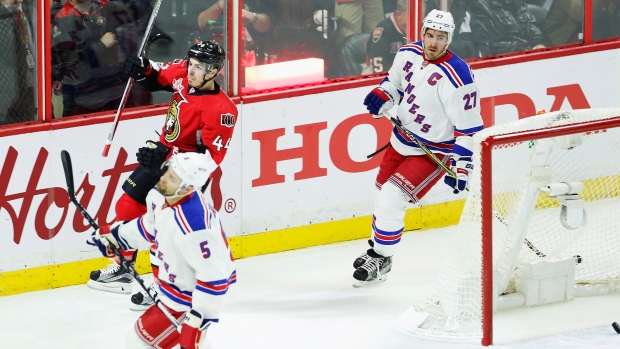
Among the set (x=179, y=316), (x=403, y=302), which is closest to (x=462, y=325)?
(x=403, y=302)

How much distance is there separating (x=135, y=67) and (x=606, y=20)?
3.00 m

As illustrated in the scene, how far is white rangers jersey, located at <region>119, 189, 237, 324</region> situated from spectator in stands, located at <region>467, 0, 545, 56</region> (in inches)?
125

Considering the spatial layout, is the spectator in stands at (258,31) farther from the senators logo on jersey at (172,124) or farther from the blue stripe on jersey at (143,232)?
the blue stripe on jersey at (143,232)

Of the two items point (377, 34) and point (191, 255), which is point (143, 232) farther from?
point (377, 34)

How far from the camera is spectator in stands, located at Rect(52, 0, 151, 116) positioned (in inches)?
260

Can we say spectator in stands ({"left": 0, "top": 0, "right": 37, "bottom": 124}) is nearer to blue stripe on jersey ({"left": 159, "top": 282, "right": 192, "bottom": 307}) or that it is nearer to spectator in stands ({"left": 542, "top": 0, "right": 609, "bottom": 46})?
blue stripe on jersey ({"left": 159, "top": 282, "right": 192, "bottom": 307})

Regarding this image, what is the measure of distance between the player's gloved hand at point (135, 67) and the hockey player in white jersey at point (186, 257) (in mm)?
1395

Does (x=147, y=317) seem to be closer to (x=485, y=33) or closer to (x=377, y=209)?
(x=377, y=209)

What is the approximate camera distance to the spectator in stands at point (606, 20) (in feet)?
26.4

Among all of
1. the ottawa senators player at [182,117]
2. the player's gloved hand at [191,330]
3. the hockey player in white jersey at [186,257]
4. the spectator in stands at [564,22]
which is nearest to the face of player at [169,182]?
the hockey player in white jersey at [186,257]

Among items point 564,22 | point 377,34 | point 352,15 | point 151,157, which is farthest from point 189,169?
point 564,22

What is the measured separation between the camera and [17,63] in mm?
6473

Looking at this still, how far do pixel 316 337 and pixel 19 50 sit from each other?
6.10ft

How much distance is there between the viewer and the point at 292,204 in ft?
24.0
